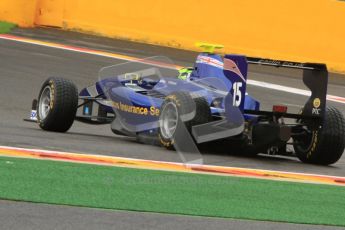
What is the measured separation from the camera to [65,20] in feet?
82.4

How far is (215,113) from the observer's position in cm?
1000

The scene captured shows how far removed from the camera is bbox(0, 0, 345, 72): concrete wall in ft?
74.0

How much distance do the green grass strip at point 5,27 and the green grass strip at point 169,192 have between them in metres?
15.8

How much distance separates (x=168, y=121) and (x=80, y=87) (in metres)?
6.90

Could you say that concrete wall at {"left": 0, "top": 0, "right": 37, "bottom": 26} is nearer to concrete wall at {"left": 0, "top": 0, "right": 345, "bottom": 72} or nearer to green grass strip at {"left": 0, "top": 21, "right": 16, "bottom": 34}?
green grass strip at {"left": 0, "top": 21, "right": 16, "bottom": 34}

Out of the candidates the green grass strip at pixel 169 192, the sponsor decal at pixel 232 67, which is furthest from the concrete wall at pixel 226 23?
the green grass strip at pixel 169 192

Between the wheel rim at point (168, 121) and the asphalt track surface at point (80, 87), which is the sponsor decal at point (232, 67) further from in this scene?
the asphalt track surface at point (80, 87)

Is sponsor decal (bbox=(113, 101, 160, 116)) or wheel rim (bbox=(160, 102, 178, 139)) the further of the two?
sponsor decal (bbox=(113, 101, 160, 116))

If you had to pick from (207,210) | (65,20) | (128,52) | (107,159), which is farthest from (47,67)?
(207,210)

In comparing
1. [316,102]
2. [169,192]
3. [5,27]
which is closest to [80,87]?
[316,102]

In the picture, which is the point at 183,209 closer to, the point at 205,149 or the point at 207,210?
the point at 207,210

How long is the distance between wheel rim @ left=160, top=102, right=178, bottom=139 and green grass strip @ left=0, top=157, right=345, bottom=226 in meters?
1.66

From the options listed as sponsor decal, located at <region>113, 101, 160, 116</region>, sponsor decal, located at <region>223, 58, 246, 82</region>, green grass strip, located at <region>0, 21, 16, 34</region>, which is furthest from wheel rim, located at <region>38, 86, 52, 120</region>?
green grass strip, located at <region>0, 21, 16, 34</region>

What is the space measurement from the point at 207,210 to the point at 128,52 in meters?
15.9
